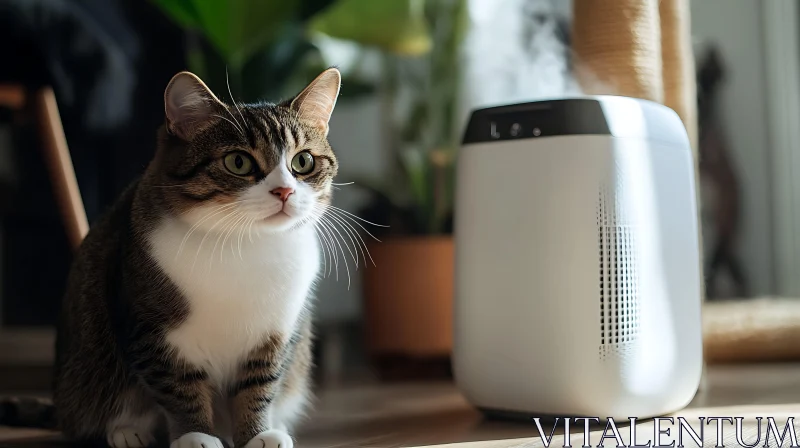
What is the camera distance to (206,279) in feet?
2.80

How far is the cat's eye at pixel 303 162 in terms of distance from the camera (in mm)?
903

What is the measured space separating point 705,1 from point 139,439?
225 cm

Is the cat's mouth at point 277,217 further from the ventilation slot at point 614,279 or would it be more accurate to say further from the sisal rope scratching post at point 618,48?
the sisal rope scratching post at point 618,48

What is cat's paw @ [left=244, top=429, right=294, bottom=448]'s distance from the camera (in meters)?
0.86

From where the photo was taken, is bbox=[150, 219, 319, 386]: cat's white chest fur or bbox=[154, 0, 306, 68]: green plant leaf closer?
bbox=[150, 219, 319, 386]: cat's white chest fur

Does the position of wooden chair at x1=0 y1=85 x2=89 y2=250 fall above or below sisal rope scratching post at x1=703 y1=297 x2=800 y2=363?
above

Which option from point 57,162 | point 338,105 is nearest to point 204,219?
point 57,162

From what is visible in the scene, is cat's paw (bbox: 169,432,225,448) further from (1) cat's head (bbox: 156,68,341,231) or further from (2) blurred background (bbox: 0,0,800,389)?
(2) blurred background (bbox: 0,0,800,389)

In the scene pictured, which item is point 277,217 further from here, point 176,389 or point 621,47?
point 621,47

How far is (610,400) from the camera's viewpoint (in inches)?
37.3

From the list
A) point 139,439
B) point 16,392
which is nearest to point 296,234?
point 139,439

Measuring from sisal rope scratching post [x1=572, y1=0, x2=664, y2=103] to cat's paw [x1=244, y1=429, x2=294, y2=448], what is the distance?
2.47ft

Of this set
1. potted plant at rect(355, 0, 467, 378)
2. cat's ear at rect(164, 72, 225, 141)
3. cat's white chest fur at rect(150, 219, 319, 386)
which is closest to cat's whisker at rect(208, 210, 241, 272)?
cat's white chest fur at rect(150, 219, 319, 386)

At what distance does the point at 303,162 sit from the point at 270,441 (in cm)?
32
